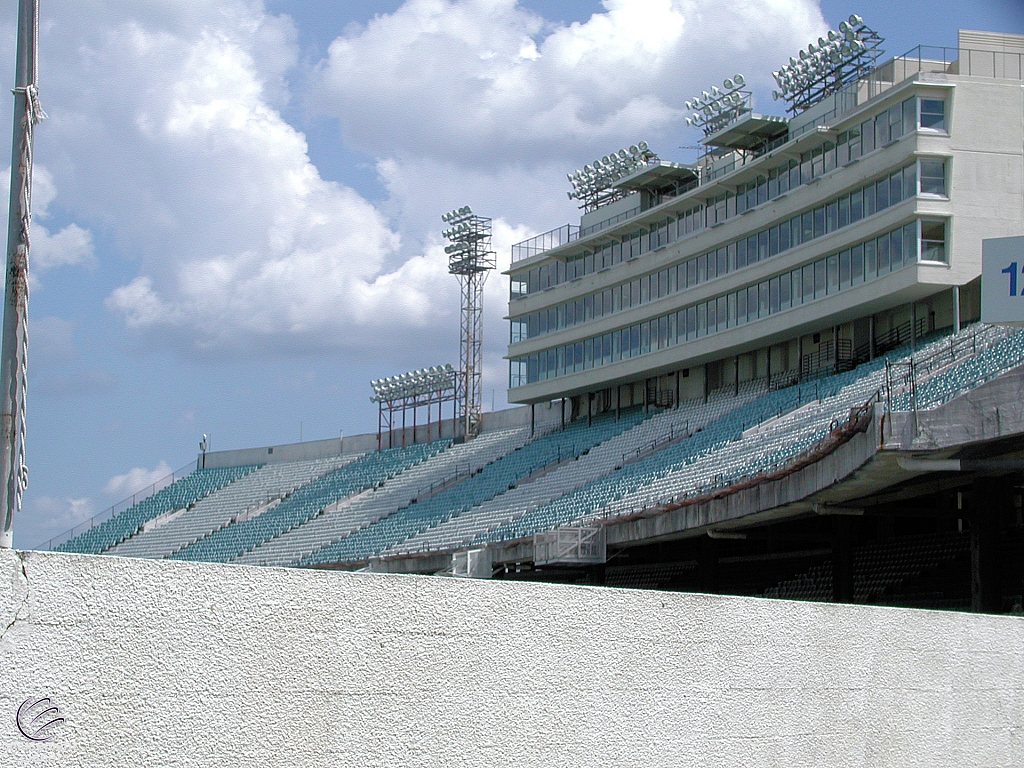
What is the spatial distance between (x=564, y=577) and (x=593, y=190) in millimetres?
19771

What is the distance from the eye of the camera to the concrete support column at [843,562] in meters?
27.5

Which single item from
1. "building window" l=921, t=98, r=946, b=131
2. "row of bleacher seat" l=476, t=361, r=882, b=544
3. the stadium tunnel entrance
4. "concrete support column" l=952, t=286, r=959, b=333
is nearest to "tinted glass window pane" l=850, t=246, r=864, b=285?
"row of bleacher seat" l=476, t=361, r=882, b=544

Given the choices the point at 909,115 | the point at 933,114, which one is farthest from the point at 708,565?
the point at 933,114

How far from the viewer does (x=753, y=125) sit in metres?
43.0

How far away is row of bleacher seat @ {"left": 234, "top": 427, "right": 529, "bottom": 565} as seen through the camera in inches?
2016

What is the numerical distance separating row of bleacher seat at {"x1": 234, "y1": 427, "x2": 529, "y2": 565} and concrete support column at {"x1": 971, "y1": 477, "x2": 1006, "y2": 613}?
30408 millimetres

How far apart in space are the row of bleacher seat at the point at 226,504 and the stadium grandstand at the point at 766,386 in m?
0.86

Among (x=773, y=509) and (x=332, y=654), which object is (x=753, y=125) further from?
(x=332, y=654)

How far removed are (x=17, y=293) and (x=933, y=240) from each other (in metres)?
32.0

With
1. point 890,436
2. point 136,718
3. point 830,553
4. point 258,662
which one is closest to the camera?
point 136,718

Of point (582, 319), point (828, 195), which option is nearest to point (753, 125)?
point (828, 195)

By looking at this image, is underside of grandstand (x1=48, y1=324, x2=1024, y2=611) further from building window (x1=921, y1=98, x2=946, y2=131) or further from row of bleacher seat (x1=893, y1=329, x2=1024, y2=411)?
building window (x1=921, y1=98, x2=946, y2=131)
